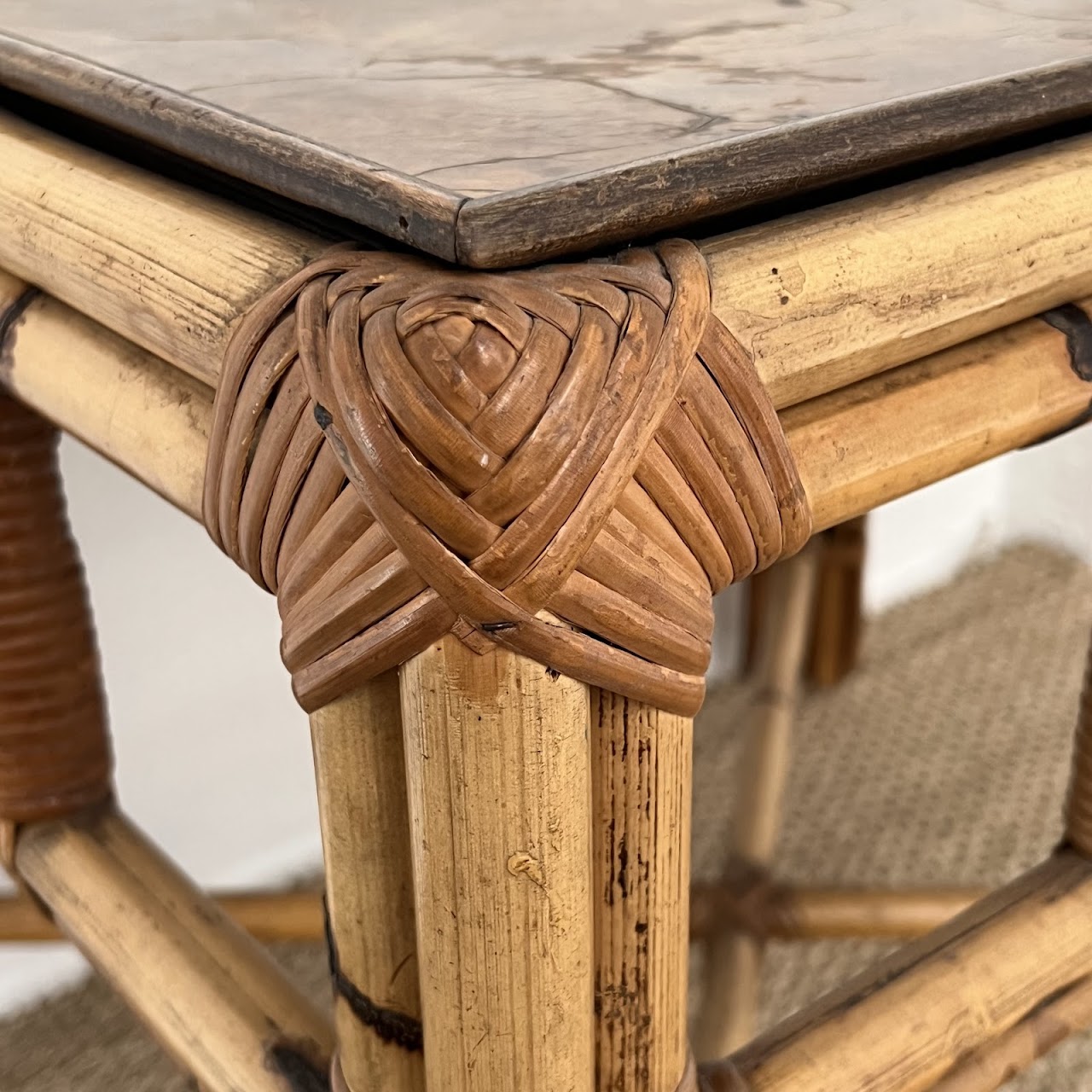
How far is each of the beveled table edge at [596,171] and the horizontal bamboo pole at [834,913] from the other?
0.53m

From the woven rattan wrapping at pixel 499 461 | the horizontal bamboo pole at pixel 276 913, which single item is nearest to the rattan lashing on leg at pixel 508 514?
the woven rattan wrapping at pixel 499 461

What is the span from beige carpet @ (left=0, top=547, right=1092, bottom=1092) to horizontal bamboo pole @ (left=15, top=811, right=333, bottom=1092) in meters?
0.34

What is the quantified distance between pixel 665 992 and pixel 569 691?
0.13 metres

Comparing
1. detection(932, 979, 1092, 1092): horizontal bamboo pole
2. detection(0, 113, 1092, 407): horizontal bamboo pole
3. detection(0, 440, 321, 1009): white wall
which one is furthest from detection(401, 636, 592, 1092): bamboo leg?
detection(0, 440, 321, 1009): white wall

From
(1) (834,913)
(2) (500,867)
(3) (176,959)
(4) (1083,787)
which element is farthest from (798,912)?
(2) (500,867)

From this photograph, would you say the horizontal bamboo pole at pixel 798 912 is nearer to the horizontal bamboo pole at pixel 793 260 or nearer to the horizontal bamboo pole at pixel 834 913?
the horizontal bamboo pole at pixel 834 913

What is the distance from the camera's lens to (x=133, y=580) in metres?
0.91

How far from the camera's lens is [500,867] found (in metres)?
0.32

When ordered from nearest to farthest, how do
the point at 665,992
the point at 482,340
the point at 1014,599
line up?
the point at 482,340
the point at 665,992
the point at 1014,599

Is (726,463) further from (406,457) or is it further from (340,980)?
(340,980)

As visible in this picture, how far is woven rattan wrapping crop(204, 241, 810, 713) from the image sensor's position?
273 mm

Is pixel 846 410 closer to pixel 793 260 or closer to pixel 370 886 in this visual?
pixel 793 260

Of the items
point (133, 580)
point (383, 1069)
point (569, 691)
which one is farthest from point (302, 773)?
point (569, 691)

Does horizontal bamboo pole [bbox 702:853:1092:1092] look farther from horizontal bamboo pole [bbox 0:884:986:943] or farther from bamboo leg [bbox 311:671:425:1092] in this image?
horizontal bamboo pole [bbox 0:884:986:943]
